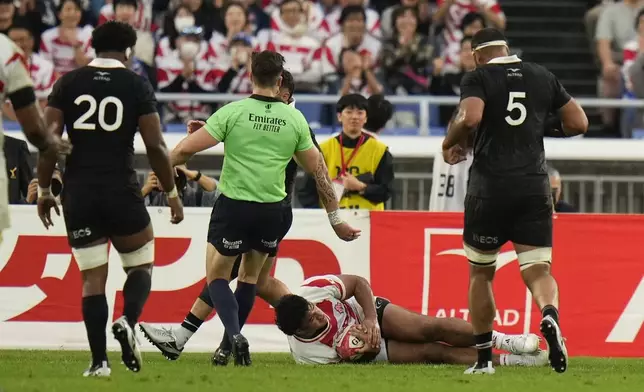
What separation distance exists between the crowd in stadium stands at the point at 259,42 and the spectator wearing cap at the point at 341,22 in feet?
0.04

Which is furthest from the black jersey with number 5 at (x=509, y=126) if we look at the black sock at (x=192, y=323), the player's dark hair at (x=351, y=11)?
the player's dark hair at (x=351, y=11)

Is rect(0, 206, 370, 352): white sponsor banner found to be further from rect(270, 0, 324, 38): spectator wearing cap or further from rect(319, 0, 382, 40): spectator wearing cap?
rect(319, 0, 382, 40): spectator wearing cap

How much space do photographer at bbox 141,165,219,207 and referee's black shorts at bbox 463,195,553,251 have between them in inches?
126

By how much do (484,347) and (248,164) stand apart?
2.17 m

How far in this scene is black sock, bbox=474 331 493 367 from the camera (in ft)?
34.1

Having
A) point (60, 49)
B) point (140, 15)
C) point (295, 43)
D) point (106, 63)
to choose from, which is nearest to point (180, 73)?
point (140, 15)

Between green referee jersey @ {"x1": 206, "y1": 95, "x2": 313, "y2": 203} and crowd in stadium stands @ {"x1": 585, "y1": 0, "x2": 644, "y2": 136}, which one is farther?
crowd in stadium stands @ {"x1": 585, "y1": 0, "x2": 644, "y2": 136}

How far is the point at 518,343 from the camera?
35.8 ft

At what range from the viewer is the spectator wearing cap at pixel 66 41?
18794mm

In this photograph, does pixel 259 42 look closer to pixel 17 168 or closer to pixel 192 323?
pixel 17 168

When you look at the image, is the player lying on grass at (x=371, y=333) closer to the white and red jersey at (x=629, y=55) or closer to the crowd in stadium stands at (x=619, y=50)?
the crowd in stadium stands at (x=619, y=50)

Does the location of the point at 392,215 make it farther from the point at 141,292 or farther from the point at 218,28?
the point at 218,28

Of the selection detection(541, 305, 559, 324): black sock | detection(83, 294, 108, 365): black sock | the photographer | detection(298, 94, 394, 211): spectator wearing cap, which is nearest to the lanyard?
detection(298, 94, 394, 211): spectator wearing cap

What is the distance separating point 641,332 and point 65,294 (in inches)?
206
